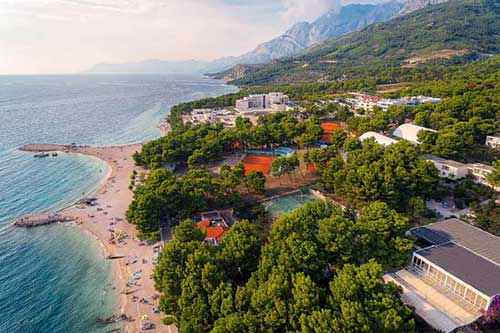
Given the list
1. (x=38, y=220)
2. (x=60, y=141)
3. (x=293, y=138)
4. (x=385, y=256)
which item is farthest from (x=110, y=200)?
(x=60, y=141)

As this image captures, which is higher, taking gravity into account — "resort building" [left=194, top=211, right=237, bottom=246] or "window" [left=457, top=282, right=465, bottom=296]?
"window" [left=457, top=282, right=465, bottom=296]

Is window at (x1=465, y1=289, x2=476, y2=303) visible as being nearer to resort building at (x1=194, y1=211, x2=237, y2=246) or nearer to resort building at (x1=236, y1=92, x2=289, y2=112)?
resort building at (x1=194, y1=211, x2=237, y2=246)

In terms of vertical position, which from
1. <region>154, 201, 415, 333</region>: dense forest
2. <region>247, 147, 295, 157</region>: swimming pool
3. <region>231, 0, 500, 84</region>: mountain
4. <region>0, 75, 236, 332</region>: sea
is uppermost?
<region>231, 0, 500, 84</region>: mountain

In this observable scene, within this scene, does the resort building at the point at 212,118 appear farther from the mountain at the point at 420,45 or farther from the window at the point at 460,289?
the mountain at the point at 420,45

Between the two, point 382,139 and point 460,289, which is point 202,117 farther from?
point 460,289

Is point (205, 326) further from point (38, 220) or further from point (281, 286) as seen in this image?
point (38, 220)

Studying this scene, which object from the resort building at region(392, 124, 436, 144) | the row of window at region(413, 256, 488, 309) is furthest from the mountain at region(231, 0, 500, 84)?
the row of window at region(413, 256, 488, 309)

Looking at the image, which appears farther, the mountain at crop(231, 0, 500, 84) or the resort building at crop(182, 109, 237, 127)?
the mountain at crop(231, 0, 500, 84)
